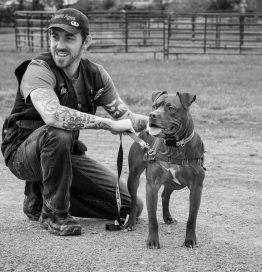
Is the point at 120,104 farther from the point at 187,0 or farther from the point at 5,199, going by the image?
the point at 187,0

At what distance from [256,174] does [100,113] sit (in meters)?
4.45

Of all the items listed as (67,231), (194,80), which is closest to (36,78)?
(67,231)

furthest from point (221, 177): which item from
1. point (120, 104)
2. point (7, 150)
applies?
point (7, 150)

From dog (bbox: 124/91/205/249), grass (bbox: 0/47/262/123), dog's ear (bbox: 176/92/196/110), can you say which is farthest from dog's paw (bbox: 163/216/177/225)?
grass (bbox: 0/47/262/123)

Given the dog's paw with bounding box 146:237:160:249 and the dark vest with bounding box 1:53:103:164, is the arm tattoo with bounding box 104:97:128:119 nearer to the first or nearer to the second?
the dark vest with bounding box 1:53:103:164

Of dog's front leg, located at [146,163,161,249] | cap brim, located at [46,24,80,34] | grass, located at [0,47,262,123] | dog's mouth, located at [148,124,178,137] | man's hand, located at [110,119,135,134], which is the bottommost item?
grass, located at [0,47,262,123]

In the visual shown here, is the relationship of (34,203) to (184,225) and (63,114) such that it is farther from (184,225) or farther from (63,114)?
(184,225)

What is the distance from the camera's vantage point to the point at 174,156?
4887 millimetres

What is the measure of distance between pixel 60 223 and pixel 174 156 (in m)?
1.04

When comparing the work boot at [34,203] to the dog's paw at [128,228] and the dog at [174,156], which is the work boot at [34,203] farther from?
the dog at [174,156]

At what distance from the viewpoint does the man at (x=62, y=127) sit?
201 inches

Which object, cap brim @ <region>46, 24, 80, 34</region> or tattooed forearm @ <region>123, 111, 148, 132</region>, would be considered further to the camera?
tattooed forearm @ <region>123, 111, 148, 132</region>

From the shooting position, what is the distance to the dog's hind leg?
5340mm

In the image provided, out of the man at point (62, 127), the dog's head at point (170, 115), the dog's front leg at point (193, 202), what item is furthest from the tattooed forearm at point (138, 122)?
the dog's front leg at point (193, 202)
